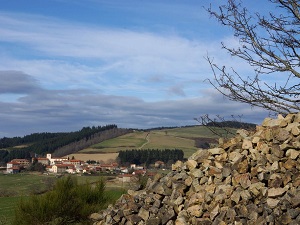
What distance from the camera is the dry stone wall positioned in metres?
6.16

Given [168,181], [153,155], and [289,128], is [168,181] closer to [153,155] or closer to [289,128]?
[289,128]

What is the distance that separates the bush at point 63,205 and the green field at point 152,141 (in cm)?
6732

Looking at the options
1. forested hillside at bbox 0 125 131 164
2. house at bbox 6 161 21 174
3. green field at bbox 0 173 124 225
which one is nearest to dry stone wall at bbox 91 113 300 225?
green field at bbox 0 173 124 225

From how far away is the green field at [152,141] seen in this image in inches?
3412

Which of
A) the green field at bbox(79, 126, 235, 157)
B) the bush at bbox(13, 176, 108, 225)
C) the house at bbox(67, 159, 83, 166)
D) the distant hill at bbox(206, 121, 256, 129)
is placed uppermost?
the green field at bbox(79, 126, 235, 157)

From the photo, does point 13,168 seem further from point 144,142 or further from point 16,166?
point 144,142

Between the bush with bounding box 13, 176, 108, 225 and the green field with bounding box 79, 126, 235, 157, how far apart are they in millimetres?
67324

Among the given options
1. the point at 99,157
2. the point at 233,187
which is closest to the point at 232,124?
the point at 233,187

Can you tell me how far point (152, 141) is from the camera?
93.8 metres

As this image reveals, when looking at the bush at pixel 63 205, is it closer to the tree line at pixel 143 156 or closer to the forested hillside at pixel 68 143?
the tree line at pixel 143 156

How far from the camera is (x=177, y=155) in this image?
7025cm

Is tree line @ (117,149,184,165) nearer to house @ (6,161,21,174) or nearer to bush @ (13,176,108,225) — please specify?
house @ (6,161,21,174)

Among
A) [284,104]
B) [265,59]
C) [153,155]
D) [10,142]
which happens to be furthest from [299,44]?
[10,142]

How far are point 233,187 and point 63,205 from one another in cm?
446
